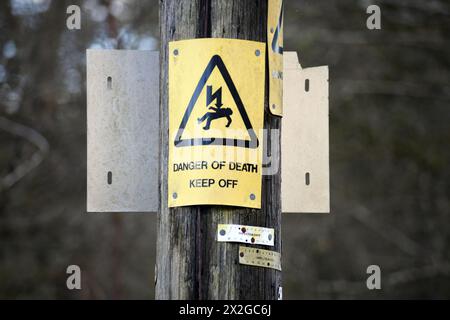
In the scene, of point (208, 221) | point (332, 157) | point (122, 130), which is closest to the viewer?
point (208, 221)

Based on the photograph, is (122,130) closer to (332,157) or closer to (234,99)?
(234,99)

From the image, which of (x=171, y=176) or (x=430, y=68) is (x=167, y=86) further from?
(x=430, y=68)

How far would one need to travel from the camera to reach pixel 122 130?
339cm

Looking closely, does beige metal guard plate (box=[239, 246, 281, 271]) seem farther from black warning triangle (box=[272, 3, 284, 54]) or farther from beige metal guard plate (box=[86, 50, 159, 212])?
black warning triangle (box=[272, 3, 284, 54])

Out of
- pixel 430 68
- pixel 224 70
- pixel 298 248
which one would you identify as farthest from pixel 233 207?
pixel 298 248

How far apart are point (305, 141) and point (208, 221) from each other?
60cm

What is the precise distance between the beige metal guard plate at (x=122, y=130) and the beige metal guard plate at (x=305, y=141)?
1.44ft

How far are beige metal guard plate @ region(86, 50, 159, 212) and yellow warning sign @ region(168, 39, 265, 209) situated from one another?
0.89 ft

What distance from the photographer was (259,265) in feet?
9.97

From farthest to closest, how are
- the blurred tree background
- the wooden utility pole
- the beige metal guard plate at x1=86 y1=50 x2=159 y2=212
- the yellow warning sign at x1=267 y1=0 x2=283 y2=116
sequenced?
1. the blurred tree background
2. the beige metal guard plate at x1=86 y1=50 x2=159 y2=212
3. the yellow warning sign at x1=267 y1=0 x2=283 y2=116
4. the wooden utility pole

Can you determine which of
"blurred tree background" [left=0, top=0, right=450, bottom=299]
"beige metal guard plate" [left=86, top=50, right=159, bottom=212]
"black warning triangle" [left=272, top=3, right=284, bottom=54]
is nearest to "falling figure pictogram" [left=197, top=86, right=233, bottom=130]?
"black warning triangle" [left=272, top=3, right=284, bottom=54]

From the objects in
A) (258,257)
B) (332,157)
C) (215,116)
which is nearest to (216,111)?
(215,116)

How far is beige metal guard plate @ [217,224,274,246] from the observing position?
9.84 feet

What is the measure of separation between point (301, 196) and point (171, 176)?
1.83ft
